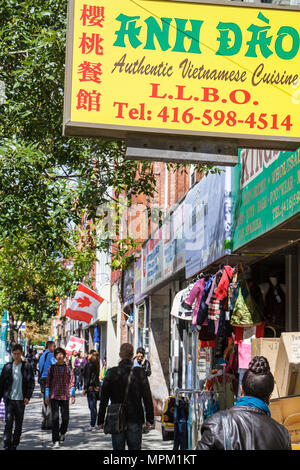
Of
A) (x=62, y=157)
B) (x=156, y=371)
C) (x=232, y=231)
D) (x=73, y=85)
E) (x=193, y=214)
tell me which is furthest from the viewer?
(x=156, y=371)

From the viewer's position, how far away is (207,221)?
39.9 feet

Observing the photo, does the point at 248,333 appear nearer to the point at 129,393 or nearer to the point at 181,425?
the point at 129,393

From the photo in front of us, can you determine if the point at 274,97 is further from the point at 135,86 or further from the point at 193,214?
the point at 193,214

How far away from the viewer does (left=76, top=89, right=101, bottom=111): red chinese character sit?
234 inches

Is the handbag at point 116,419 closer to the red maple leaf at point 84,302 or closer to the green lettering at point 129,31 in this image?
the green lettering at point 129,31

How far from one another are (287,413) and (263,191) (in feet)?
10.4

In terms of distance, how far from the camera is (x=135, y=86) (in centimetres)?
607

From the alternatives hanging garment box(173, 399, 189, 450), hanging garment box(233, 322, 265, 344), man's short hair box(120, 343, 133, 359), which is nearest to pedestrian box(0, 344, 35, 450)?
hanging garment box(173, 399, 189, 450)

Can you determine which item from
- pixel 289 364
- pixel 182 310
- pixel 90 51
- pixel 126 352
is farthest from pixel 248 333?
pixel 90 51

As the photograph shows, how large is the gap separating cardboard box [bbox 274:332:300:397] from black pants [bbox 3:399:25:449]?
249 inches

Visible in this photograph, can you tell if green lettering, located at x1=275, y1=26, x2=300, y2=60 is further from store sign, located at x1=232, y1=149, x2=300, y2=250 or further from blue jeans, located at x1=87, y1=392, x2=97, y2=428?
blue jeans, located at x1=87, y1=392, x2=97, y2=428

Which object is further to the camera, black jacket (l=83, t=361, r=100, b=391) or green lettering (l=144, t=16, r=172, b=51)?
black jacket (l=83, t=361, r=100, b=391)

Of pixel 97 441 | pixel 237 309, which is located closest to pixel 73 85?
pixel 237 309

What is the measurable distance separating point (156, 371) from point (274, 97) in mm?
15738
